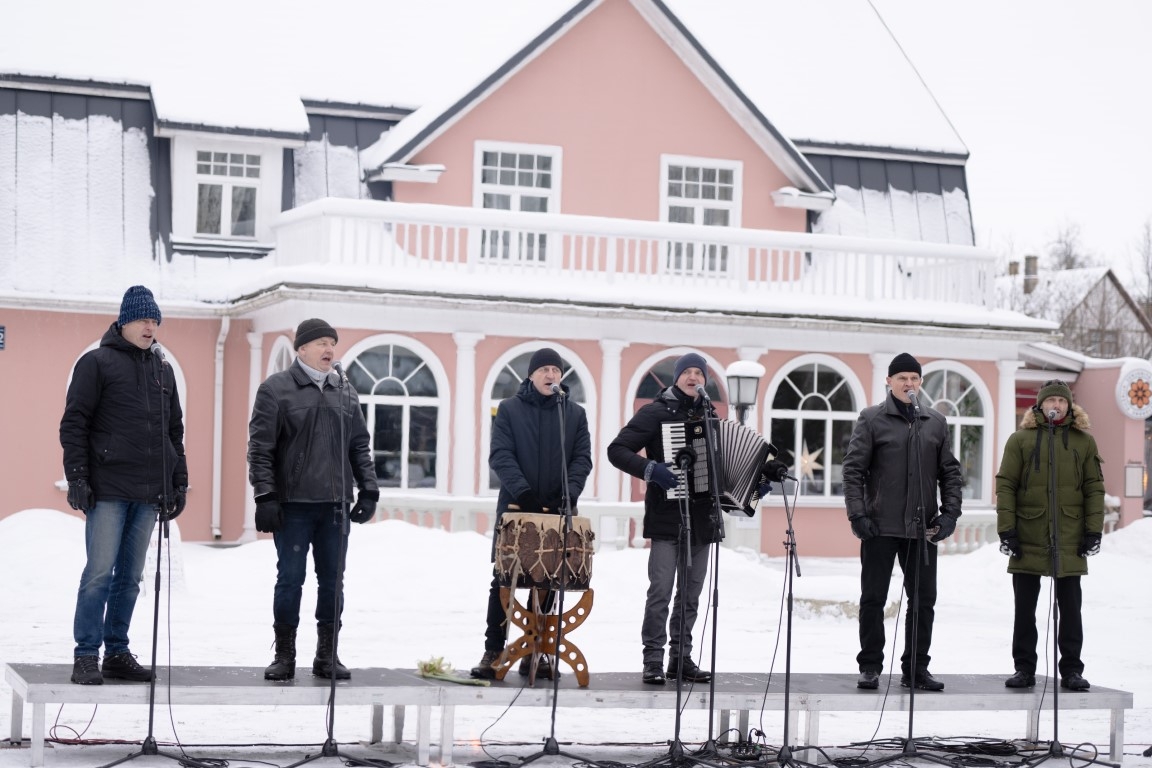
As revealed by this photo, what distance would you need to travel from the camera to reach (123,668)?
7727 mm

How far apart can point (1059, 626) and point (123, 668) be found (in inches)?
189

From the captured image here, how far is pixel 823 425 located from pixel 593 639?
887 centimetres

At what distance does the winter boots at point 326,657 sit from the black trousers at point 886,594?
2638 mm

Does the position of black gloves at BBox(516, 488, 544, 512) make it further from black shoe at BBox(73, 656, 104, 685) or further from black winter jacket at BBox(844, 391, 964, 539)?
black shoe at BBox(73, 656, 104, 685)

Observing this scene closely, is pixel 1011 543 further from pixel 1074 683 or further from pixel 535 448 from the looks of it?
pixel 535 448

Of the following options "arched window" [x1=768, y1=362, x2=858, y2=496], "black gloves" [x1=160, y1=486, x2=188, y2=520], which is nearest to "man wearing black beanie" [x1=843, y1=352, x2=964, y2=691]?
"black gloves" [x1=160, y1=486, x2=188, y2=520]

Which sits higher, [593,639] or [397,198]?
[397,198]

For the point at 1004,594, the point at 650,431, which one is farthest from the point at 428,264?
the point at 650,431

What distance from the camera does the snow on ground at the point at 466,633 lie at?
859 cm

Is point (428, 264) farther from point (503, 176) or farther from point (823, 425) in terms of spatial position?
point (823, 425)

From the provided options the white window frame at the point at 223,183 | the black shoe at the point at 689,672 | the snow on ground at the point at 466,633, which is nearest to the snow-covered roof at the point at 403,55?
the white window frame at the point at 223,183

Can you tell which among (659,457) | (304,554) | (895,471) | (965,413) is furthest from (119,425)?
(965,413)

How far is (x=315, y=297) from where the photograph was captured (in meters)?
18.0

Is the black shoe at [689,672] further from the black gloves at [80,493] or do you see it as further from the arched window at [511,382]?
the arched window at [511,382]
